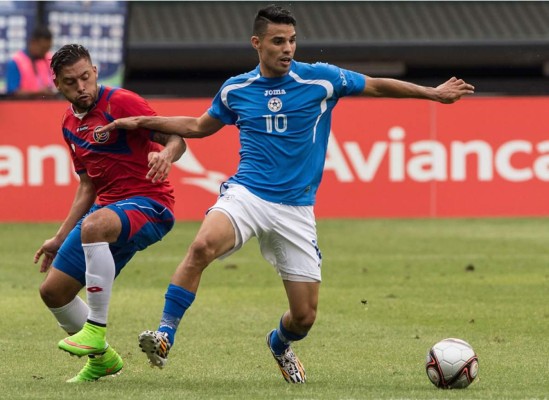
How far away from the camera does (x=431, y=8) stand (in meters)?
28.8

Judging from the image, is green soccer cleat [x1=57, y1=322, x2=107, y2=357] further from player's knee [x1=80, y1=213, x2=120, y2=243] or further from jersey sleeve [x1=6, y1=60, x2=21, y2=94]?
jersey sleeve [x1=6, y1=60, x2=21, y2=94]

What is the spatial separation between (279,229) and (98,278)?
1.10 metres

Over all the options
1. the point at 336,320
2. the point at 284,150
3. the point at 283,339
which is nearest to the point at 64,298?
the point at 283,339

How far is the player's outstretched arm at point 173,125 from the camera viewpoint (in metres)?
8.45

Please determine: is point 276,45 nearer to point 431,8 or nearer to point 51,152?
point 51,152

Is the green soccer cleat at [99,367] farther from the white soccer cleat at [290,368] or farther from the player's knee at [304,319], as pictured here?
the player's knee at [304,319]

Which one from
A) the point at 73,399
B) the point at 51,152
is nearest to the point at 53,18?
the point at 51,152

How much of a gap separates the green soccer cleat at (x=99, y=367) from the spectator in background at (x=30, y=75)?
12219 mm

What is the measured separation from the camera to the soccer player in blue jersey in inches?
322

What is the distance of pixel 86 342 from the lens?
26.6 feet

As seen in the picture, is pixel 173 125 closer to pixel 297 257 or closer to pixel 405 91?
pixel 297 257

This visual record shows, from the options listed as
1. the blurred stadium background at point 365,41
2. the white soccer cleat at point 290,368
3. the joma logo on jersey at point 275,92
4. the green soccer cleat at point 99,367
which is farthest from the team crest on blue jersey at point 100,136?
the blurred stadium background at point 365,41

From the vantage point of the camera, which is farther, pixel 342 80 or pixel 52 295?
pixel 52 295

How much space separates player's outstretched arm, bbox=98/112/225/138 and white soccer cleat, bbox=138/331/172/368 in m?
1.43
